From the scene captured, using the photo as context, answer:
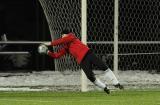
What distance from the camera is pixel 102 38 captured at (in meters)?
21.1

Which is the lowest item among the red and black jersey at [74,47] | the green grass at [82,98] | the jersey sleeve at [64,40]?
the green grass at [82,98]

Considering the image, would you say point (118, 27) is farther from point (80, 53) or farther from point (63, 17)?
point (80, 53)

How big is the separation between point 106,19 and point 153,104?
714 centimetres

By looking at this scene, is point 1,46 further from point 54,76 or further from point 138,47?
point 138,47

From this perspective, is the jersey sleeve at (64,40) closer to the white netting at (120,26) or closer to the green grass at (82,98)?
the green grass at (82,98)

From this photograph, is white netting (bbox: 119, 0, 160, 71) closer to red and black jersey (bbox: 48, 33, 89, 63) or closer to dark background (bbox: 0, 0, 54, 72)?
dark background (bbox: 0, 0, 54, 72)

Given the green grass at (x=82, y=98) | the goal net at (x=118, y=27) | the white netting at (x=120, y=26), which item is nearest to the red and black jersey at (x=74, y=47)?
the green grass at (x=82, y=98)

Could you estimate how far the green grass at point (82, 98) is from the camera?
14.8 metres

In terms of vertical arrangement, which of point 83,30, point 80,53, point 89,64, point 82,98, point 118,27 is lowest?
point 82,98

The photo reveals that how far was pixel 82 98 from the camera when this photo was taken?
16.1 meters

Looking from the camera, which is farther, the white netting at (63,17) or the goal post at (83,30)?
the white netting at (63,17)

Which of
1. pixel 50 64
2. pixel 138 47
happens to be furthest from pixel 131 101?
pixel 50 64

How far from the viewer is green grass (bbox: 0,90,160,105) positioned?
14.8m

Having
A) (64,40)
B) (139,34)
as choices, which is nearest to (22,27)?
(139,34)
